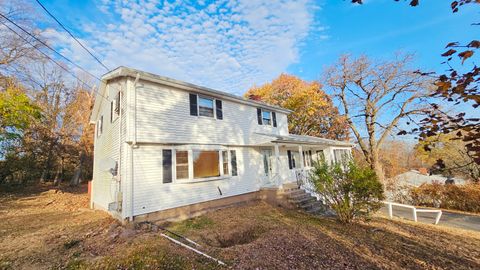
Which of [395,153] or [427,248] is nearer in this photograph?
[427,248]

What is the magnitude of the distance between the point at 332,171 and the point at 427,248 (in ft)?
10.4

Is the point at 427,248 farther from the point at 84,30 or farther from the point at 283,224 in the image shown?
the point at 84,30

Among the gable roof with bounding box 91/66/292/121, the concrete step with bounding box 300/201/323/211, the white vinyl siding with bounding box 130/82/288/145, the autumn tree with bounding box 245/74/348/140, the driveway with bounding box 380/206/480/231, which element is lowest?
the driveway with bounding box 380/206/480/231

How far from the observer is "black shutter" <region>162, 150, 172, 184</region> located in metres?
8.68

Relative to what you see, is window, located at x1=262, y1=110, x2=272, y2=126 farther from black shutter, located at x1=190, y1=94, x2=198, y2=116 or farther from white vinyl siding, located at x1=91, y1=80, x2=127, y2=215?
white vinyl siding, located at x1=91, y1=80, x2=127, y2=215

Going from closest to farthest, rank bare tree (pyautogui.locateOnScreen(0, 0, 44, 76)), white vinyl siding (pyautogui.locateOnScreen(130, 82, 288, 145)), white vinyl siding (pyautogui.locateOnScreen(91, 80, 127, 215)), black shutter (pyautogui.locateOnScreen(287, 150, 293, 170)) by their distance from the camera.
A: white vinyl siding (pyautogui.locateOnScreen(130, 82, 288, 145)), white vinyl siding (pyautogui.locateOnScreen(91, 80, 127, 215)), bare tree (pyautogui.locateOnScreen(0, 0, 44, 76)), black shutter (pyautogui.locateOnScreen(287, 150, 293, 170))

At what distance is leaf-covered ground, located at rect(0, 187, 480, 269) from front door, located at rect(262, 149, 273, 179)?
4.46 meters

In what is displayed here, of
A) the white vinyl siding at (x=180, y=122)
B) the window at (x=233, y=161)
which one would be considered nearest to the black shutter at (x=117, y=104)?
the white vinyl siding at (x=180, y=122)

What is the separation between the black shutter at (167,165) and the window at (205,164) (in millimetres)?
1122

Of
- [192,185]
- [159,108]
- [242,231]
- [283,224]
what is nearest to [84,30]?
[159,108]

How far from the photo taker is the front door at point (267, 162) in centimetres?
1335

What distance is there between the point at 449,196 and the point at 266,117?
12.4m

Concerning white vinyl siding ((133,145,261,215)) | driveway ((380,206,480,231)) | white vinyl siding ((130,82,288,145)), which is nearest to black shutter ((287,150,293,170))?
white vinyl siding ((130,82,288,145))

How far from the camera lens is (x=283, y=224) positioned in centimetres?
731
